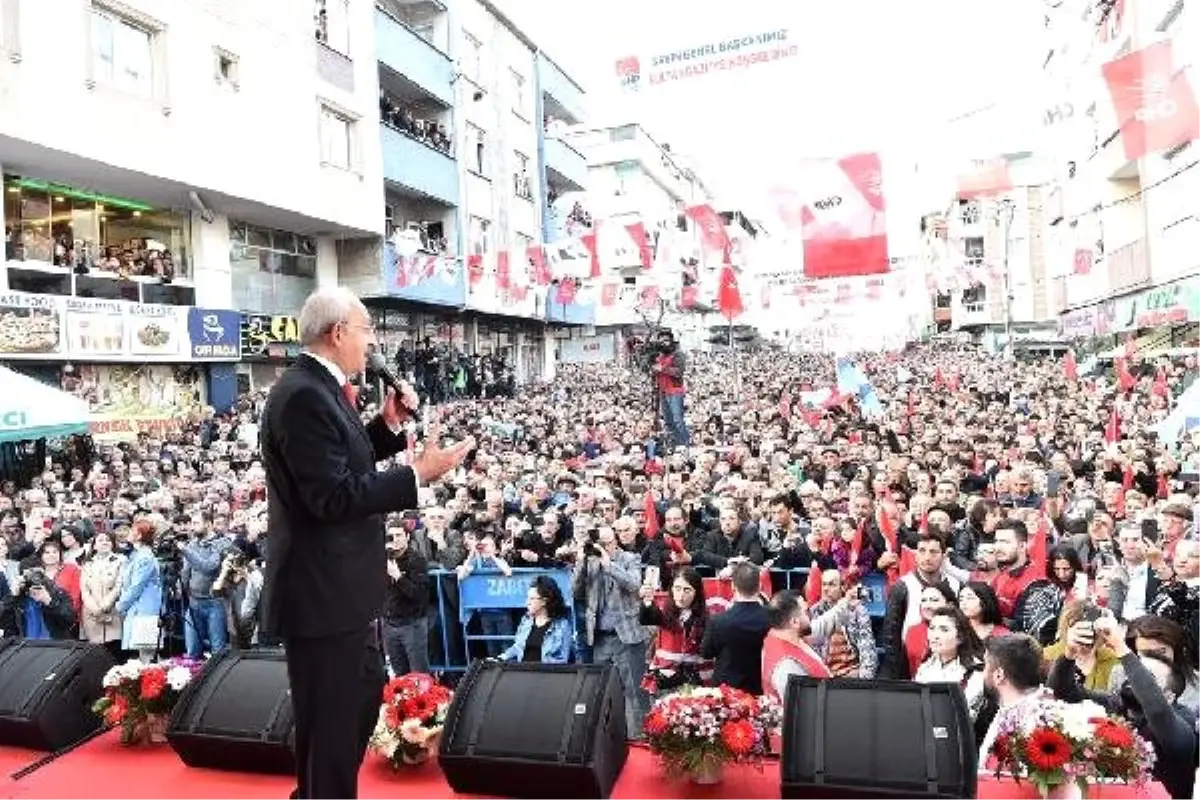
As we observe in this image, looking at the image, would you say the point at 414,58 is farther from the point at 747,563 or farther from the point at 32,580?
the point at 747,563

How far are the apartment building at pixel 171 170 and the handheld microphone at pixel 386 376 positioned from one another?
18043mm

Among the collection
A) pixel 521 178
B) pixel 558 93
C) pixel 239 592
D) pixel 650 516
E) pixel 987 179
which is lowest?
pixel 239 592

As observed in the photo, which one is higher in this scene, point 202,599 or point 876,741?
point 876,741

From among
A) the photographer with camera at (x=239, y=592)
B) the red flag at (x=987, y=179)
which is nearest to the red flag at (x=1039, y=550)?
the photographer with camera at (x=239, y=592)

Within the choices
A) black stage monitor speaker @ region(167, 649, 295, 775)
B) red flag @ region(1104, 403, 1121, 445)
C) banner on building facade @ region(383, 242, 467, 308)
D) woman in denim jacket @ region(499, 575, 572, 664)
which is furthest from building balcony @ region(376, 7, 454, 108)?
black stage monitor speaker @ region(167, 649, 295, 775)

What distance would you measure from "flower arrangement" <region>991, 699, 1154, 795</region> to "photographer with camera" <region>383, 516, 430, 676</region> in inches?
229

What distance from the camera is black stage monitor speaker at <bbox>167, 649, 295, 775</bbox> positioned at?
4332mm

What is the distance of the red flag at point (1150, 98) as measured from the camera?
12312mm

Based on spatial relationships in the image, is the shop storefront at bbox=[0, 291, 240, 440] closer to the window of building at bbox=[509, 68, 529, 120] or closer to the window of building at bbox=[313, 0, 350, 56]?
the window of building at bbox=[313, 0, 350, 56]

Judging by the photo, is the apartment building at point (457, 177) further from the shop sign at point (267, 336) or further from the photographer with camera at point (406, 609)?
the photographer with camera at point (406, 609)

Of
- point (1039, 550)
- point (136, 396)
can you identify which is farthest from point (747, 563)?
point (136, 396)

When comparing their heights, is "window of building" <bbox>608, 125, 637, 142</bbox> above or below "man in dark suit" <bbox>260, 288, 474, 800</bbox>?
above

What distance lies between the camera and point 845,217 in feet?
58.1

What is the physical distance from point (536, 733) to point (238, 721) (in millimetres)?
1407
